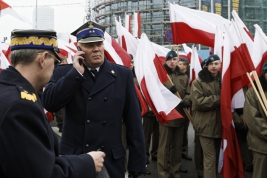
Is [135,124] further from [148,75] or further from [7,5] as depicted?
[7,5]

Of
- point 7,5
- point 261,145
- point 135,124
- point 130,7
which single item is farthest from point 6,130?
point 130,7

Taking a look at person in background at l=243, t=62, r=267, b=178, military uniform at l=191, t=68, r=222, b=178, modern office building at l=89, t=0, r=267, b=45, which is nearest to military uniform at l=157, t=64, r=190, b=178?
military uniform at l=191, t=68, r=222, b=178

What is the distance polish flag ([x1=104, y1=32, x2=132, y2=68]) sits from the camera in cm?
575

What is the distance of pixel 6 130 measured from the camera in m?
1.38

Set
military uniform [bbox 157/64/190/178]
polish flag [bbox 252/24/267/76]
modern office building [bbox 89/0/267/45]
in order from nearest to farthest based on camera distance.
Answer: polish flag [bbox 252/24/267/76]
military uniform [bbox 157/64/190/178]
modern office building [bbox 89/0/267/45]

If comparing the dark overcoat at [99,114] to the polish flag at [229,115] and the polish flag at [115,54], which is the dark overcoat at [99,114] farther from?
the polish flag at [115,54]

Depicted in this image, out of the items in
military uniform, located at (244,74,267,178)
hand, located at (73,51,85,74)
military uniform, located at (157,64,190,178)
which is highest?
hand, located at (73,51,85,74)

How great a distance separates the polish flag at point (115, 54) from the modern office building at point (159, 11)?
103 feet

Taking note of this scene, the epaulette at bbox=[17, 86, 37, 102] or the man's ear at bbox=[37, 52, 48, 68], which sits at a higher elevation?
the man's ear at bbox=[37, 52, 48, 68]

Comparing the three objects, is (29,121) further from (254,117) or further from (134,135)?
(254,117)

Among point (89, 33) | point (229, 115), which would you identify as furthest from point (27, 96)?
point (229, 115)

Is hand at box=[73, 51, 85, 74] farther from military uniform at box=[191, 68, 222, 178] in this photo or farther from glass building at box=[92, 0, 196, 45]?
glass building at box=[92, 0, 196, 45]

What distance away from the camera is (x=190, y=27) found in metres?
6.23

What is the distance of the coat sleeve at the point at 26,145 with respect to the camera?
1.38m
